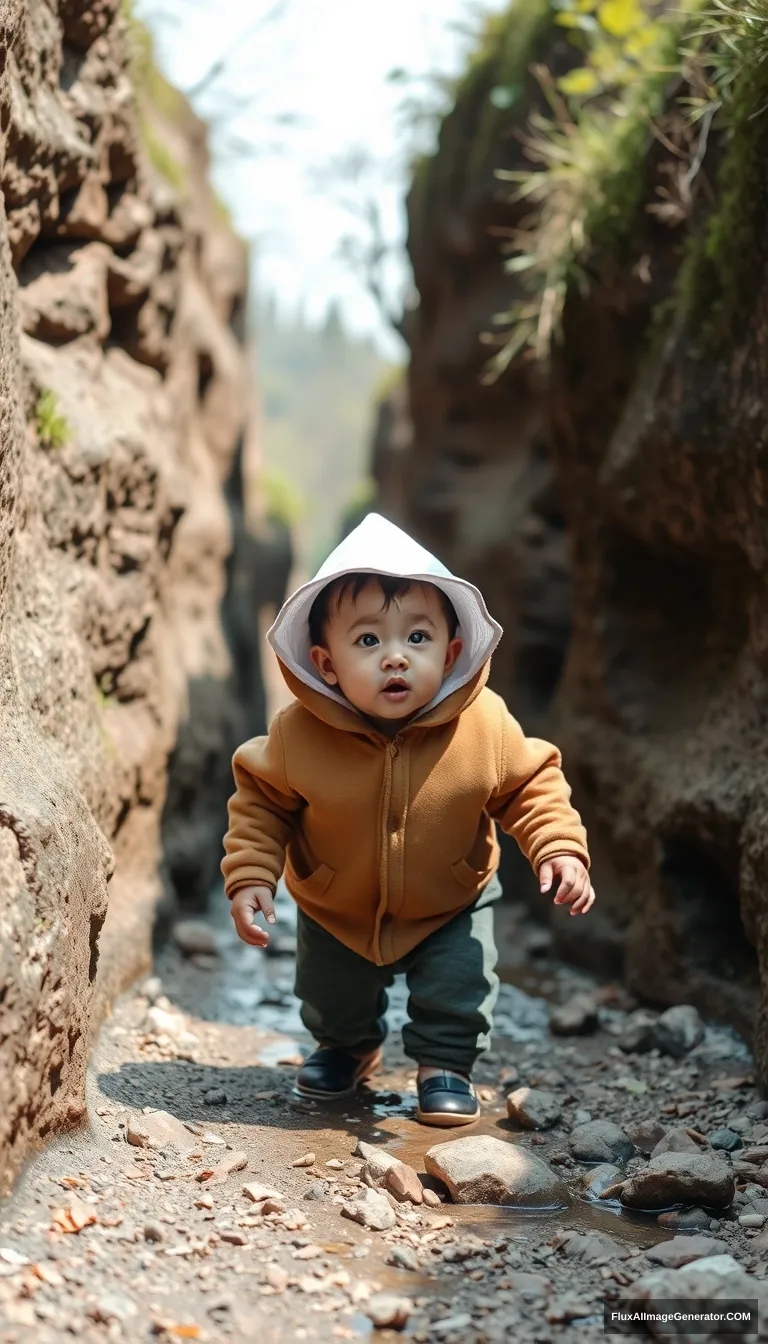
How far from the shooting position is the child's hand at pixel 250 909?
3096 millimetres

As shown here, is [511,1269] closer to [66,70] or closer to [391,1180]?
[391,1180]

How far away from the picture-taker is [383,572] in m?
3.17

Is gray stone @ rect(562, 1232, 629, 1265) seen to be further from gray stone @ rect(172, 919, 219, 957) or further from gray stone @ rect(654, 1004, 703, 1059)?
gray stone @ rect(172, 919, 219, 957)

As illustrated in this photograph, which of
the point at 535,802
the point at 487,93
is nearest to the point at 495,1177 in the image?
the point at 535,802

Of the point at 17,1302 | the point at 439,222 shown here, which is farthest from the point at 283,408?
the point at 17,1302

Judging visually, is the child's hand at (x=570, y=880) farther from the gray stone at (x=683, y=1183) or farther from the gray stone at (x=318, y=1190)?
the gray stone at (x=318, y=1190)

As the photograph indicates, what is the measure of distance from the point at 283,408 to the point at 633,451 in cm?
4321

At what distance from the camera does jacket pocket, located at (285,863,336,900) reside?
3375 millimetres

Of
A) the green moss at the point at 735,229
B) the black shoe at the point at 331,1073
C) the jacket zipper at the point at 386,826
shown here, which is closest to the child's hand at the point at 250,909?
the jacket zipper at the point at 386,826

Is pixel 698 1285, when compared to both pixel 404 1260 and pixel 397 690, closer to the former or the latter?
pixel 404 1260

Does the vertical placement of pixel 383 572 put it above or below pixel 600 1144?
above

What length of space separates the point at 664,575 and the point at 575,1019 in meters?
1.79

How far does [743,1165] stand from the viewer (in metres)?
2.91

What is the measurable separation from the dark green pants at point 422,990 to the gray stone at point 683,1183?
719 millimetres
